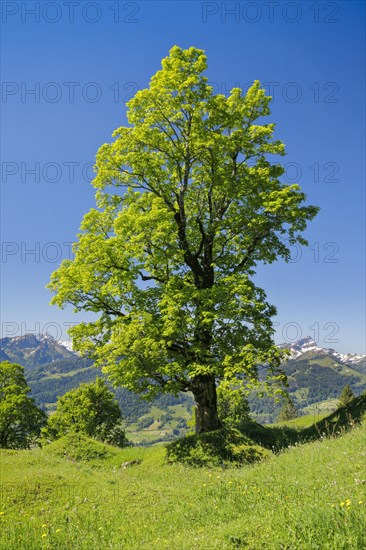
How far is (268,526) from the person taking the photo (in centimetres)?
694

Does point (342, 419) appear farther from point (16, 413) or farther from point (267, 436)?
point (16, 413)

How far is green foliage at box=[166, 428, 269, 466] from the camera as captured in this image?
58.1ft

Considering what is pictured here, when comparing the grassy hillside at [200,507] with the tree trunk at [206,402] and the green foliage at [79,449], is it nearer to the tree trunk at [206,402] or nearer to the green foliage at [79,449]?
the tree trunk at [206,402]

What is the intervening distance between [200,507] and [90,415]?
54.9 meters

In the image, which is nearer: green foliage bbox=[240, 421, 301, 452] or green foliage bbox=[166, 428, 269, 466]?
green foliage bbox=[166, 428, 269, 466]

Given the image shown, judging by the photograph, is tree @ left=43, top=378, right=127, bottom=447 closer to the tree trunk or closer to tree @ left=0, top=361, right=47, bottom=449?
tree @ left=0, top=361, right=47, bottom=449

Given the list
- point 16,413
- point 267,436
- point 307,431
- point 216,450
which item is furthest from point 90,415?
point 216,450

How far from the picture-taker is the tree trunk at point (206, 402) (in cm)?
2167

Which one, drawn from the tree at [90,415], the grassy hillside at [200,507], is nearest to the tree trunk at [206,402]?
the grassy hillside at [200,507]

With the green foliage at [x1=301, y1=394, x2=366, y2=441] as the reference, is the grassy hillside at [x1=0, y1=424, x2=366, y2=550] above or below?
above

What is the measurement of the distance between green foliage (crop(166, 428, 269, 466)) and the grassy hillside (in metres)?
1.45

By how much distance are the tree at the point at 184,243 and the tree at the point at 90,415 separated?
42.0m

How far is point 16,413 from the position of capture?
5172 centimetres

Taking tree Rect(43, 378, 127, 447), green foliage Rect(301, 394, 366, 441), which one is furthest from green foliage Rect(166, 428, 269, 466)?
tree Rect(43, 378, 127, 447)
